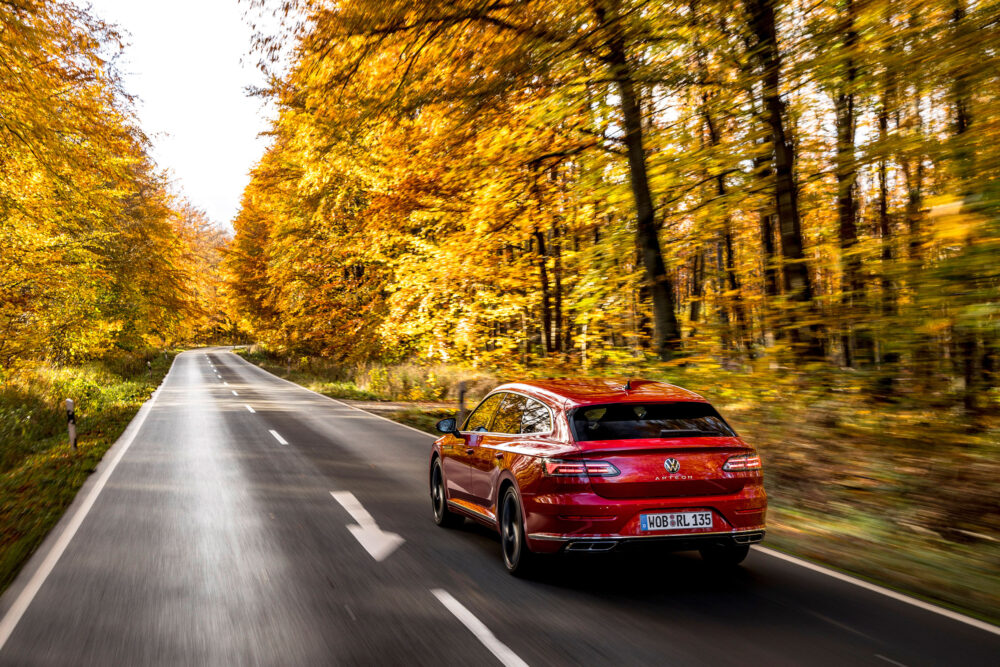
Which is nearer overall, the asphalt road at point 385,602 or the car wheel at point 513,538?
the asphalt road at point 385,602

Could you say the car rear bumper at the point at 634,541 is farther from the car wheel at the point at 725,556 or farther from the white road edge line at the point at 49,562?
the white road edge line at the point at 49,562

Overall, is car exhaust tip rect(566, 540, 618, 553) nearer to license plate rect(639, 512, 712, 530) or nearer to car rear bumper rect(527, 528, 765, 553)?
car rear bumper rect(527, 528, 765, 553)

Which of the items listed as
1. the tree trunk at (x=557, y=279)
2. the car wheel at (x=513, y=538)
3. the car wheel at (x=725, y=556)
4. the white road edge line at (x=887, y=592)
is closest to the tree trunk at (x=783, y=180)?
the white road edge line at (x=887, y=592)

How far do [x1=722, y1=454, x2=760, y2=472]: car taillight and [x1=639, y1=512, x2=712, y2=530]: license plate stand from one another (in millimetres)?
369

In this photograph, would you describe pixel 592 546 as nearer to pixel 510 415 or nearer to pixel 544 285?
pixel 510 415

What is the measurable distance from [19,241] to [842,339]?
18.0 metres

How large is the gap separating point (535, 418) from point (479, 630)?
1864 mm

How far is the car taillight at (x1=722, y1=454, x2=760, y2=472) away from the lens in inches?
198

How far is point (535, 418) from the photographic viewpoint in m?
5.69

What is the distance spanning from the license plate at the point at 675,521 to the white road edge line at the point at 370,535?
7.41 ft

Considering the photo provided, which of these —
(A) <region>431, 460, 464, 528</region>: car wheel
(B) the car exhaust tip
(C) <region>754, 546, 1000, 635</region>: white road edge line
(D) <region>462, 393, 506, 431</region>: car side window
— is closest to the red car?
(B) the car exhaust tip

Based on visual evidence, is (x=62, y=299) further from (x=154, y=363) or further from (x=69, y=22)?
(x=154, y=363)

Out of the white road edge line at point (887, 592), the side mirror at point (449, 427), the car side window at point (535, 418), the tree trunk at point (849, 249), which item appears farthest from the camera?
the tree trunk at point (849, 249)

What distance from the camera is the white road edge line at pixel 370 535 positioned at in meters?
6.16
